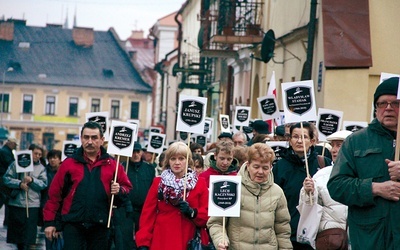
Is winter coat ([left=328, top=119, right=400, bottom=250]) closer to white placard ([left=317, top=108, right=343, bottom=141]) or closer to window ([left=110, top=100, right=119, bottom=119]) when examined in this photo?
white placard ([left=317, top=108, right=343, bottom=141])

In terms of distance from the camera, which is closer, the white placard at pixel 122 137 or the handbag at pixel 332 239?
the handbag at pixel 332 239

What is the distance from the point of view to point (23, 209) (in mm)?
17828

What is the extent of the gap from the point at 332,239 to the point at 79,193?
2813 millimetres

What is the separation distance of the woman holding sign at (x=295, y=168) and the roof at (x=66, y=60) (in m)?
85.7

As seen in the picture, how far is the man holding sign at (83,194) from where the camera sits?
1095cm

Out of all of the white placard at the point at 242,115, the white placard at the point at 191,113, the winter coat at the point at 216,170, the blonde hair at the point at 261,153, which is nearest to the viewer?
the blonde hair at the point at 261,153

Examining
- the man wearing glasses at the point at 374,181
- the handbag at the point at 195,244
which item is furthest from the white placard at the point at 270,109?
the man wearing glasses at the point at 374,181

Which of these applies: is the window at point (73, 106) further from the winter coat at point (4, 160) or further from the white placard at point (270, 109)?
the white placard at point (270, 109)

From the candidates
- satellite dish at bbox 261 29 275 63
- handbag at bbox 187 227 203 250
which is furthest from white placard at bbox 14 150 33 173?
satellite dish at bbox 261 29 275 63

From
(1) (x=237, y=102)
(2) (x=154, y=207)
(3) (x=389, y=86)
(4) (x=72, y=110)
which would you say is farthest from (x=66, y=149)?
(4) (x=72, y=110)

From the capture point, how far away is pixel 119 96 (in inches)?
3939

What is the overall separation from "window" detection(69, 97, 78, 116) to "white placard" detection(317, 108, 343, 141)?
83.6 m

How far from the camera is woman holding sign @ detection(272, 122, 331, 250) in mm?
10469

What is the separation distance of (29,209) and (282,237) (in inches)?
361
